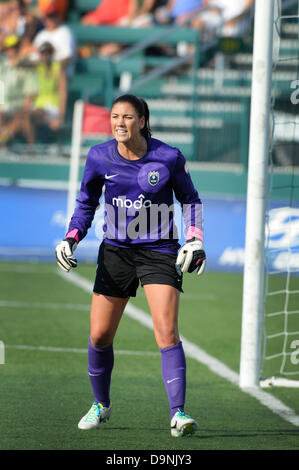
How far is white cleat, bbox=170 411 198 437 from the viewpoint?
16.8 feet

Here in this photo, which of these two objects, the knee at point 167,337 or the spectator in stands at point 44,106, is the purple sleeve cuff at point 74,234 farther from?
the spectator in stands at point 44,106

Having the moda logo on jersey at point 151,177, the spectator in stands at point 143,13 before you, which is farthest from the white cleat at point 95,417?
the spectator in stands at point 143,13

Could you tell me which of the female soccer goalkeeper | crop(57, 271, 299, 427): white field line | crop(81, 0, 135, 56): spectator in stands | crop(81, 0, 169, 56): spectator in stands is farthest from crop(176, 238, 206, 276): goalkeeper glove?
crop(81, 0, 135, 56): spectator in stands

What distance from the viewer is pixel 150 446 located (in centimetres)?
497

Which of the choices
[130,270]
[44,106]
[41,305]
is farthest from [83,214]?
[44,106]

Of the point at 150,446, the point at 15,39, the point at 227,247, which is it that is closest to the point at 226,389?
the point at 150,446

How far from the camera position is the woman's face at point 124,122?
526cm

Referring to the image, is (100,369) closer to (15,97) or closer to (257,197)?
(257,197)

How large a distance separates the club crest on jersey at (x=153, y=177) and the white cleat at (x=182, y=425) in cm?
132

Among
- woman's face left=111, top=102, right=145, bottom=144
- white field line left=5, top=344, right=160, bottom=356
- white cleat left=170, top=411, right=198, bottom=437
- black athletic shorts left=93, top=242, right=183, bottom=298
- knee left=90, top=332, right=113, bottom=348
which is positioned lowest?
white field line left=5, top=344, right=160, bottom=356

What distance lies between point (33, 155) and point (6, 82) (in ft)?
4.95

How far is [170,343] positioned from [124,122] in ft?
4.25

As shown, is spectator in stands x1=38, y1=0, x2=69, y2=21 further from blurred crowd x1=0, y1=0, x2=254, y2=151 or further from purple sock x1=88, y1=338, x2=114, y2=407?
purple sock x1=88, y1=338, x2=114, y2=407

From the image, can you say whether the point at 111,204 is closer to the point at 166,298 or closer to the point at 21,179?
the point at 166,298
